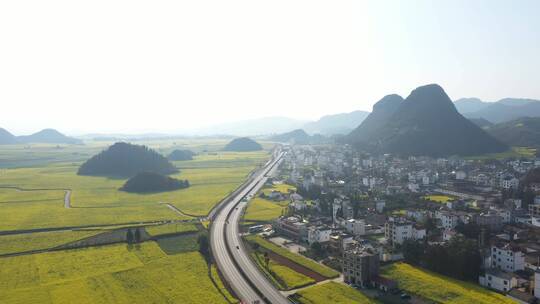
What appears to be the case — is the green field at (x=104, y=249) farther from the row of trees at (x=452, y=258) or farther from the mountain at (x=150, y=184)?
the row of trees at (x=452, y=258)

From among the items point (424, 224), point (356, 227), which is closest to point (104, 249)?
point (356, 227)

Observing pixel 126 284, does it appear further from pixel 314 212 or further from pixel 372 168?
pixel 372 168

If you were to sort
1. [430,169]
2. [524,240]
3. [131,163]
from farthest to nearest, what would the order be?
[131,163] < [430,169] < [524,240]

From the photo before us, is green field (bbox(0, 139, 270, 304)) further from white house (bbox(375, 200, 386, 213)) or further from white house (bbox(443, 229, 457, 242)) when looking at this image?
white house (bbox(375, 200, 386, 213))

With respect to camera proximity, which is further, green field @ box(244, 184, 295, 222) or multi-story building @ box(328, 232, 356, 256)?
green field @ box(244, 184, 295, 222)

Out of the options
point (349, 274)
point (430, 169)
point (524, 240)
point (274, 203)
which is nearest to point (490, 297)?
point (349, 274)

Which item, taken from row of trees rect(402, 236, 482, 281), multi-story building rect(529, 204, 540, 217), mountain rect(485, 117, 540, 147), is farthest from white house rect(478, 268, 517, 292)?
mountain rect(485, 117, 540, 147)
